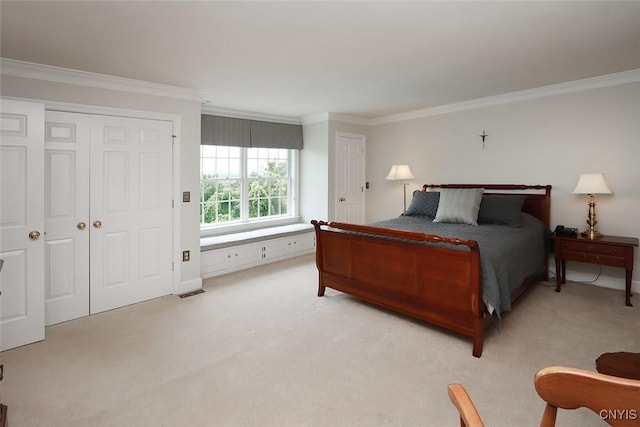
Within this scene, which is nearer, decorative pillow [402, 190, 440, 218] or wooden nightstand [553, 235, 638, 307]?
wooden nightstand [553, 235, 638, 307]

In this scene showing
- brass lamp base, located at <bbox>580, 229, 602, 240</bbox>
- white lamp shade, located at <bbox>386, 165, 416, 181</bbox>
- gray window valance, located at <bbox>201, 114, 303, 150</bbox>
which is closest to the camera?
brass lamp base, located at <bbox>580, 229, 602, 240</bbox>

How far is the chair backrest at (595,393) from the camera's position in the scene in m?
0.70

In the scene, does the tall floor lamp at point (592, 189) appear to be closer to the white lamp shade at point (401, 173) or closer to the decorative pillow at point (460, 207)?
the decorative pillow at point (460, 207)

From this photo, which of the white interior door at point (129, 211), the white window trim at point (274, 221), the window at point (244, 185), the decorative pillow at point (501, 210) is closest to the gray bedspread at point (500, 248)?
the decorative pillow at point (501, 210)

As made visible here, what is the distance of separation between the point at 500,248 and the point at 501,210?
1.28 metres

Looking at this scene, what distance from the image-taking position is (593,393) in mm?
726

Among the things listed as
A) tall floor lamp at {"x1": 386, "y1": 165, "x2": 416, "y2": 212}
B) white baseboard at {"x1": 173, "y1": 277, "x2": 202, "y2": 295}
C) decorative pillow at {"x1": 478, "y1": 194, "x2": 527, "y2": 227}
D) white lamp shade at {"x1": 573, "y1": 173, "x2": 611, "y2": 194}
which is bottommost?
white baseboard at {"x1": 173, "y1": 277, "x2": 202, "y2": 295}

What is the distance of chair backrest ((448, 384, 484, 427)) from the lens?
32.3 inches

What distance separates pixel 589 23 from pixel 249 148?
4258 mm

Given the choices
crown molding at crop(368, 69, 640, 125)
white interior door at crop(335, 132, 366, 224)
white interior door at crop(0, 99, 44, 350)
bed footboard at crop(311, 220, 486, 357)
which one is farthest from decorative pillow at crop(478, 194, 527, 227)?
white interior door at crop(0, 99, 44, 350)

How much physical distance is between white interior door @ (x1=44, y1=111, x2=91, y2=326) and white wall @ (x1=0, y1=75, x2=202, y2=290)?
19 centimetres

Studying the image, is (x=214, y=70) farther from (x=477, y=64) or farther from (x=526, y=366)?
(x=526, y=366)

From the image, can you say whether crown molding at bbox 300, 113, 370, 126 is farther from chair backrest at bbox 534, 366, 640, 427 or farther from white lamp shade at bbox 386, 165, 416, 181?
chair backrest at bbox 534, 366, 640, 427

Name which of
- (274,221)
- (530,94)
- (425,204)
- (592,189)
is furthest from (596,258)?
(274,221)
